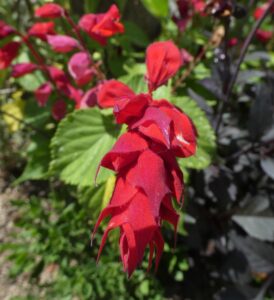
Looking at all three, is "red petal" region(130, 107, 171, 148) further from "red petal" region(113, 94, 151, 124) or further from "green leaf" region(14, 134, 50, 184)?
"green leaf" region(14, 134, 50, 184)

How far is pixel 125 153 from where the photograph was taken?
20.1 inches

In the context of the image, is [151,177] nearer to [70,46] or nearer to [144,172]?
[144,172]

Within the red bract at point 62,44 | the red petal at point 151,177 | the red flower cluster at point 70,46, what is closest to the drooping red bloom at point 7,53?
the red flower cluster at point 70,46

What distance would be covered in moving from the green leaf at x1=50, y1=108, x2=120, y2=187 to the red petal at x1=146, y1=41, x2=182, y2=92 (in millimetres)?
222

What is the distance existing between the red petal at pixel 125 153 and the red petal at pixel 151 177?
0.04 feet

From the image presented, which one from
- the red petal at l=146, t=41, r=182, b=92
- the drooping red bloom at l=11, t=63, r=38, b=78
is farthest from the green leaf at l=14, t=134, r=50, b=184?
the red petal at l=146, t=41, r=182, b=92


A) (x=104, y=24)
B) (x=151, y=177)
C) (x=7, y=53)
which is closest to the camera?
(x=151, y=177)

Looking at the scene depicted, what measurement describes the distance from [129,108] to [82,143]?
36cm

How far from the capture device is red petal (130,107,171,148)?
513 millimetres

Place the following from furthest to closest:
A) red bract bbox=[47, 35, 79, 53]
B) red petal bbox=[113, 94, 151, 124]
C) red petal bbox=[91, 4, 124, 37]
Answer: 1. red bract bbox=[47, 35, 79, 53]
2. red petal bbox=[91, 4, 124, 37]
3. red petal bbox=[113, 94, 151, 124]

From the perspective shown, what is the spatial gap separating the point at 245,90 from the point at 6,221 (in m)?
1.16

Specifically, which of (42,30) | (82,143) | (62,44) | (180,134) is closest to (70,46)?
(62,44)

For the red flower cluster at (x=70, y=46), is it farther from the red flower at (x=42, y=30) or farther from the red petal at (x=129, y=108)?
the red petal at (x=129, y=108)

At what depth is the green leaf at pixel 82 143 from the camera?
90 cm
